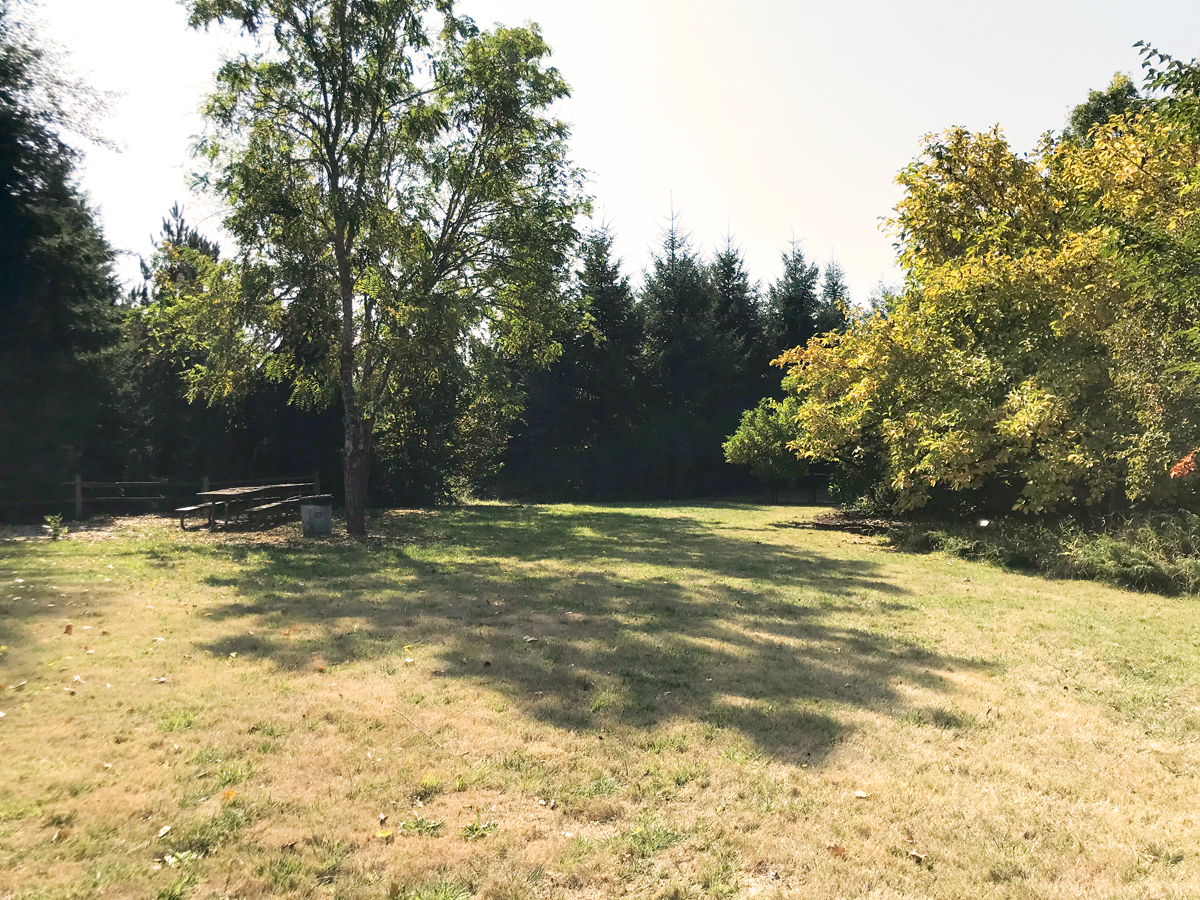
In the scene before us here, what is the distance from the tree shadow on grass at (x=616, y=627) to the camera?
5.33 m

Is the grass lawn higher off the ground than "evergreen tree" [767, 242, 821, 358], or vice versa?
"evergreen tree" [767, 242, 821, 358]

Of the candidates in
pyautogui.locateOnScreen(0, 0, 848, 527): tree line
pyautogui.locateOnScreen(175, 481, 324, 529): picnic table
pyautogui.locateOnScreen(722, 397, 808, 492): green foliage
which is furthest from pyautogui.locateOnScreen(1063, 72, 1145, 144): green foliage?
pyautogui.locateOnScreen(175, 481, 324, 529): picnic table

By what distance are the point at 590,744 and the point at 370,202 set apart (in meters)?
13.2

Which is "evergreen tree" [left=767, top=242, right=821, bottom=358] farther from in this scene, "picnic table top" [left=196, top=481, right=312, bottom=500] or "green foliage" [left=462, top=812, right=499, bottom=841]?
"green foliage" [left=462, top=812, right=499, bottom=841]

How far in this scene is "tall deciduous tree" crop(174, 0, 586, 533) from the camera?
49.2 ft

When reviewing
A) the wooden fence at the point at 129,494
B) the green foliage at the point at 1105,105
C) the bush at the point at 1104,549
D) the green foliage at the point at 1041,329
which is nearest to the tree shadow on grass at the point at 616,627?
the bush at the point at 1104,549

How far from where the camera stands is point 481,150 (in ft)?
57.2

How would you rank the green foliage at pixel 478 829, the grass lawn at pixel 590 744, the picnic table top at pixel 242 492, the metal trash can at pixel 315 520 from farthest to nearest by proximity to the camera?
the picnic table top at pixel 242 492 < the metal trash can at pixel 315 520 < the green foliage at pixel 478 829 < the grass lawn at pixel 590 744

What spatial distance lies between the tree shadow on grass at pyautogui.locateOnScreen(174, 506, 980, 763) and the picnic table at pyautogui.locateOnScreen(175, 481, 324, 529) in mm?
3353

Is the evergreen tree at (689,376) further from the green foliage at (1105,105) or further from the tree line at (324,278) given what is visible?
the green foliage at (1105,105)

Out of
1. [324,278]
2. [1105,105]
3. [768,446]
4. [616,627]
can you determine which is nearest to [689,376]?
[768,446]

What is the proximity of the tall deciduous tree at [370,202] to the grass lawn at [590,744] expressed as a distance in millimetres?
7866

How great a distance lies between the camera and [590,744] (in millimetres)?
4531

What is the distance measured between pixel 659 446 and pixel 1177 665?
28.6 meters
